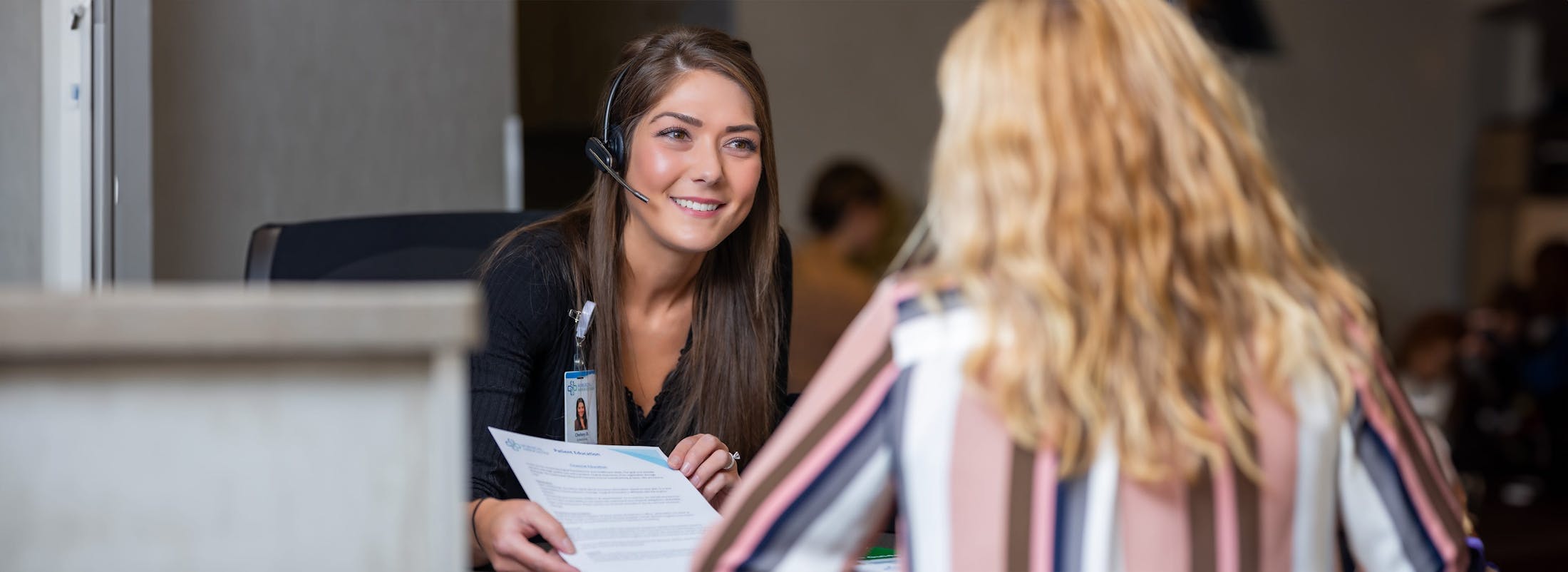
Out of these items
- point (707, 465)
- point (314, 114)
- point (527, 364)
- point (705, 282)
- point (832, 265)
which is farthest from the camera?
point (832, 265)

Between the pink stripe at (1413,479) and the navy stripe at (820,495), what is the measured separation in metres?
0.28

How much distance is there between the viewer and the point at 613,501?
104 cm

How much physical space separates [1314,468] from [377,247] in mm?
1268

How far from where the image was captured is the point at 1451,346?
5188 millimetres

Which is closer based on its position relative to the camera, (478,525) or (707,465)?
(478,525)

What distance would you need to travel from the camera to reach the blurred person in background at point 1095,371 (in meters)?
0.69

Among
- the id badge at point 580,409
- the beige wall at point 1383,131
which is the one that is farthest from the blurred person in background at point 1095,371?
the beige wall at point 1383,131

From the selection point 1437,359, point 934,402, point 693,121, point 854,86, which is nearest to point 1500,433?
point 1437,359

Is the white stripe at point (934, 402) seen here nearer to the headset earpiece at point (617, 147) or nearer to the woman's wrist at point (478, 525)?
the woman's wrist at point (478, 525)

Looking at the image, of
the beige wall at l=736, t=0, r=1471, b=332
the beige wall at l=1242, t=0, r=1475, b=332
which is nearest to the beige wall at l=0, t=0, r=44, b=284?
the beige wall at l=736, t=0, r=1471, b=332

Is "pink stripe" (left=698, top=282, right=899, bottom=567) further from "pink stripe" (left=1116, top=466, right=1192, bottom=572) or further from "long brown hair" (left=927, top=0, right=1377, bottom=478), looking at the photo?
"pink stripe" (left=1116, top=466, right=1192, bottom=572)

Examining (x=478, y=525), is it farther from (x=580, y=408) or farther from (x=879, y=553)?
(x=879, y=553)

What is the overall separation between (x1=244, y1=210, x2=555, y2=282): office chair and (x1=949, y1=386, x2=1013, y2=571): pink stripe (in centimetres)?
110

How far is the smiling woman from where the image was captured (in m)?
1.44
